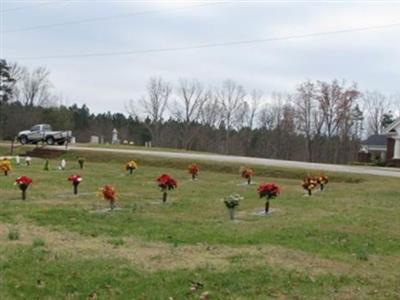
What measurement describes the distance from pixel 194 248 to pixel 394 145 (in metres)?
47.1

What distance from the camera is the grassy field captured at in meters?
6.72

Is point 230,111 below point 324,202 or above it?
above

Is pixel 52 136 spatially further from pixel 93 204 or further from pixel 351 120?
pixel 351 120

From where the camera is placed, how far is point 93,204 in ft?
46.0

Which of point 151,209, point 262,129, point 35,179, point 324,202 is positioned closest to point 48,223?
point 151,209

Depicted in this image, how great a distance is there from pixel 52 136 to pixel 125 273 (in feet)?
137

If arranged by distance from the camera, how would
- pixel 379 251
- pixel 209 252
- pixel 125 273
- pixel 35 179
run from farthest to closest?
pixel 35 179 < pixel 379 251 < pixel 209 252 < pixel 125 273

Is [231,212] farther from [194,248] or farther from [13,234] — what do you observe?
[13,234]

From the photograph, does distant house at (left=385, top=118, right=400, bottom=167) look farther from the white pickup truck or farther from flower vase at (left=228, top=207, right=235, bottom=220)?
flower vase at (left=228, top=207, right=235, bottom=220)

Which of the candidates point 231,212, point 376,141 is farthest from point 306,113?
point 231,212

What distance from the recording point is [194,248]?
8828mm

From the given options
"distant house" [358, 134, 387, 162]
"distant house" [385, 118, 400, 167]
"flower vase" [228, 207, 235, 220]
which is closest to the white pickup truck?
"distant house" [385, 118, 400, 167]

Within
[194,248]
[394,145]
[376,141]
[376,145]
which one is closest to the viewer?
[194,248]

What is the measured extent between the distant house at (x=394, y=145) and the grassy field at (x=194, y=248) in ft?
111
